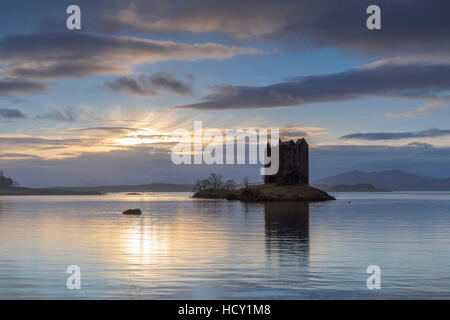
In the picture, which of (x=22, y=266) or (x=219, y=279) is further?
(x=22, y=266)

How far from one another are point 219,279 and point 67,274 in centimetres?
984

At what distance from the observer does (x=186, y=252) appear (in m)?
42.5

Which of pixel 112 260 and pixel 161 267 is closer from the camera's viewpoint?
pixel 161 267

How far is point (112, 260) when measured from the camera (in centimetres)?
3769

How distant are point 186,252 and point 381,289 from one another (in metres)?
19.7
